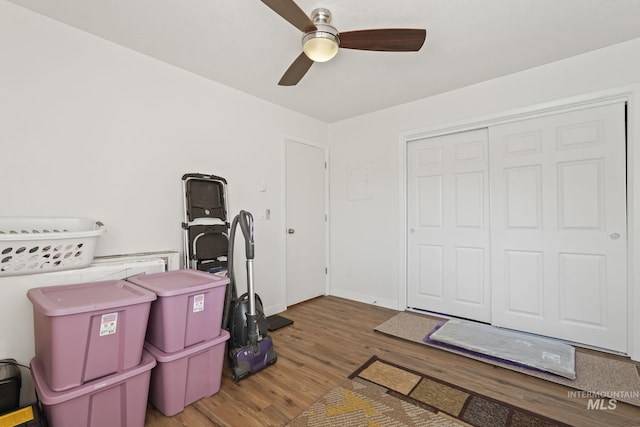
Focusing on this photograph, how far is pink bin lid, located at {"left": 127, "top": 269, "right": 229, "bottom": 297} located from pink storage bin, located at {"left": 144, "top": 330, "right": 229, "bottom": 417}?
0.36 m

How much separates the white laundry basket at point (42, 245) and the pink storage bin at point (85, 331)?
0.48 ft

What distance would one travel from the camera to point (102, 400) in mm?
1480

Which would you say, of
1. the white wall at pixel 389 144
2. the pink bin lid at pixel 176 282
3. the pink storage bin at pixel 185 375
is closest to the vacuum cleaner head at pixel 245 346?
the pink storage bin at pixel 185 375

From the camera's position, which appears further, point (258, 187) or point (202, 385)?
point (258, 187)

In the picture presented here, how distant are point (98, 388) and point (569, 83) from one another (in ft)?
12.7

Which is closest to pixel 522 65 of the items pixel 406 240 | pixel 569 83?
pixel 569 83

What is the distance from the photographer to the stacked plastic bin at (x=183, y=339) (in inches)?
67.4

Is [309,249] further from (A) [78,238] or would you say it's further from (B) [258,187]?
(A) [78,238]

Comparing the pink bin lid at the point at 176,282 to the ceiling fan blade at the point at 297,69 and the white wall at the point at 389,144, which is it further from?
the white wall at the point at 389,144

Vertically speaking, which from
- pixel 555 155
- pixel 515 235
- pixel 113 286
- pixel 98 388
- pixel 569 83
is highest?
pixel 569 83

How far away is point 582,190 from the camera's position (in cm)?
250

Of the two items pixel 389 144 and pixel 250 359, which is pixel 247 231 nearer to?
pixel 250 359

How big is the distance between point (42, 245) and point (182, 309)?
82cm

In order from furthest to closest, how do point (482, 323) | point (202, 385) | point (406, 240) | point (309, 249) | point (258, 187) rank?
point (309, 249), point (406, 240), point (258, 187), point (482, 323), point (202, 385)
